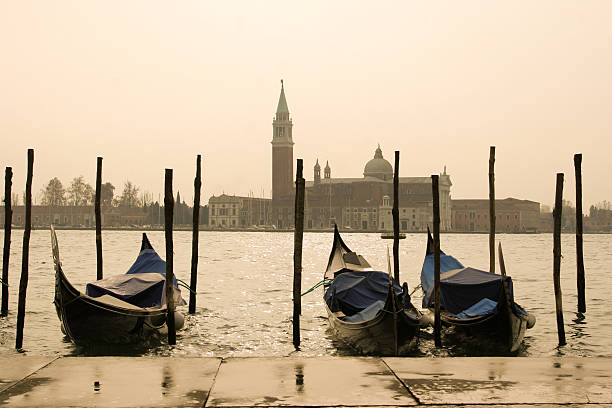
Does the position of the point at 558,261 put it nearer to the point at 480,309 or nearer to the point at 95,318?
the point at 480,309

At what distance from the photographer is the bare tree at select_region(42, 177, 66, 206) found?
128m

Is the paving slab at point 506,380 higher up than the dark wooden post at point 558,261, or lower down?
lower down

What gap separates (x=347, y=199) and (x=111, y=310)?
11116 cm

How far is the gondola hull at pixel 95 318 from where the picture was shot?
412 inches

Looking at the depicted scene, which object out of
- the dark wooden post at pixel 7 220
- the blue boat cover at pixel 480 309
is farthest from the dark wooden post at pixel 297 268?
the dark wooden post at pixel 7 220

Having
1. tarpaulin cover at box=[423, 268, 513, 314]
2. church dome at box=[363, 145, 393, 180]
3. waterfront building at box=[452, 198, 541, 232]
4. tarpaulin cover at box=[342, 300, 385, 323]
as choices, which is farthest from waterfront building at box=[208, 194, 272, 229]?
tarpaulin cover at box=[342, 300, 385, 323]

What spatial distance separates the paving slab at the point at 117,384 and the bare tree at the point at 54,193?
12718 cm

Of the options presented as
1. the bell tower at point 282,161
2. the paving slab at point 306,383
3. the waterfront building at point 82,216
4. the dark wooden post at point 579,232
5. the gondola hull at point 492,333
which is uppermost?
the bell tower at point 282,161

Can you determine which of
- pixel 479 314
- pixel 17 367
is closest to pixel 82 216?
pixel 479 314

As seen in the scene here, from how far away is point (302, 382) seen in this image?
20.2 ft

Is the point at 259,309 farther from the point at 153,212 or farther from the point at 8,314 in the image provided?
the point at 153,212

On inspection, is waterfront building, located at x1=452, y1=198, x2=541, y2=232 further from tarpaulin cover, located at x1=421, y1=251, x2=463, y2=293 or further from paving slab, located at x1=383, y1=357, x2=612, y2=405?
paving slab, located at x1=383, y1=357, x2=612, y2=405

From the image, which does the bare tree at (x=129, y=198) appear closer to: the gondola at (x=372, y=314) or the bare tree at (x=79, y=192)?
the bare tree at (x=79, y=192)

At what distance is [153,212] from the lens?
426 ft
